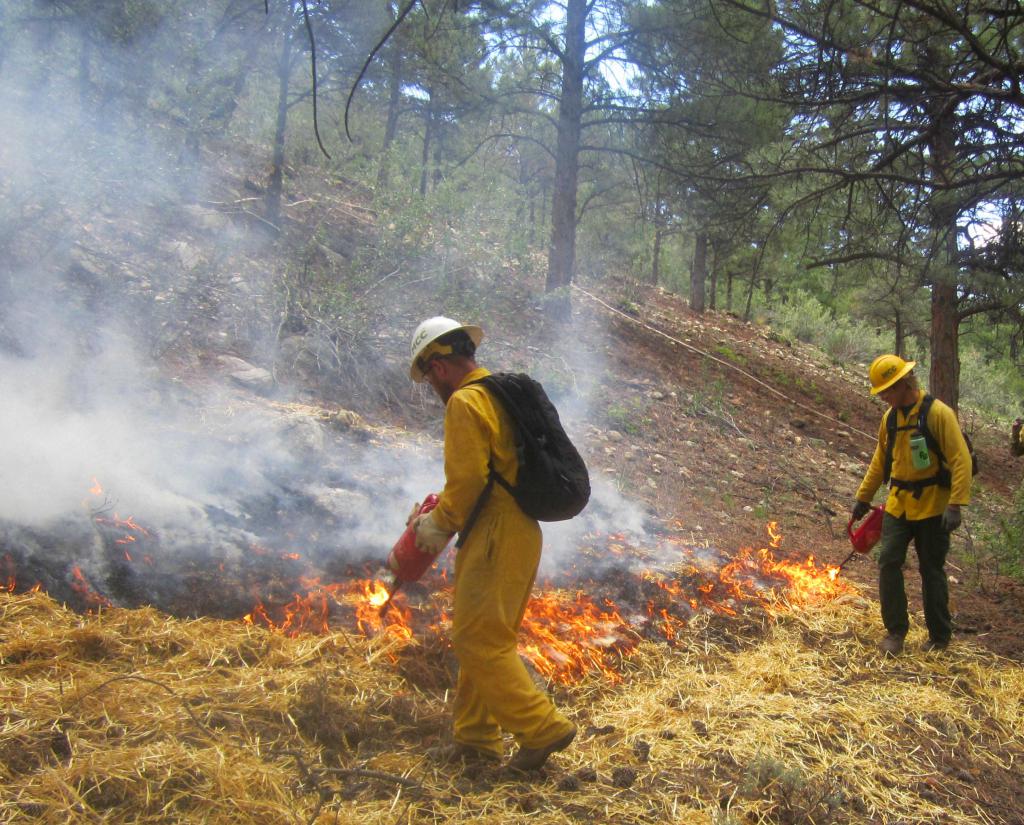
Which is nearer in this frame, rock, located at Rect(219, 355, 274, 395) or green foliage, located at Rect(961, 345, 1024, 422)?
rock, located at Rect(219, 355, 274, 395)

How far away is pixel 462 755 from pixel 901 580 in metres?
3.33

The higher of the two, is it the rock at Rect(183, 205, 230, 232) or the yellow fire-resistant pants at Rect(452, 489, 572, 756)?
the rock at Rect(183, 205, 230, 232)

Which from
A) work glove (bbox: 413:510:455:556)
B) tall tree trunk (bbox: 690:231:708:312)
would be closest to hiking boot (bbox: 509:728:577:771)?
work glove (bbox: 413:510:455:556)

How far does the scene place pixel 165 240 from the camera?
9.04 meters

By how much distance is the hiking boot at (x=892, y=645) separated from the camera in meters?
4.84

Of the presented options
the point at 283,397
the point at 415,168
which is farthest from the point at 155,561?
the point at 415,168

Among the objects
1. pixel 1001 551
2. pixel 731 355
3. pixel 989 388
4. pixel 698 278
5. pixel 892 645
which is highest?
pixel 698 278

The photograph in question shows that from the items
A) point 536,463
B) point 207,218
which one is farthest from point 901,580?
point 207,218

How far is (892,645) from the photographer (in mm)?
4859

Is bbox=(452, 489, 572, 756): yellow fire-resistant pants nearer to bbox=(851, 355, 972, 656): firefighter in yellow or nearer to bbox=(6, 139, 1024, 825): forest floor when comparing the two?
bbox=(6, 139, 1024, 825): forest floor

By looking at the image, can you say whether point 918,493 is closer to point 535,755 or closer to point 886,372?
point 886,372

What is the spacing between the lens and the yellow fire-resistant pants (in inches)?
117

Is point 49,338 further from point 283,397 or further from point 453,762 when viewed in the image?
point 453,762

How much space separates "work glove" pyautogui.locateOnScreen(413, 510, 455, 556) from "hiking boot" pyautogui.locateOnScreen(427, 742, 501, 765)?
90cm
